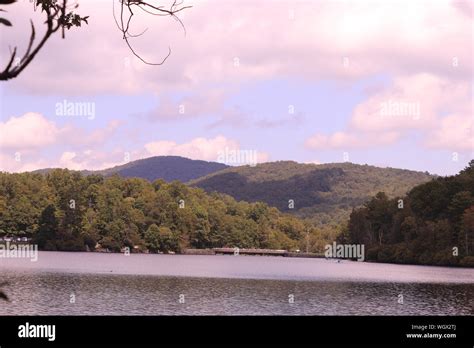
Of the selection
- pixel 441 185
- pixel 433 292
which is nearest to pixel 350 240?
pixel 441 185

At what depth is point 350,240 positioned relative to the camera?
19175 centimetres

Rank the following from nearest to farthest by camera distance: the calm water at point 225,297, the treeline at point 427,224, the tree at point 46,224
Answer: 1. the calm water at point 225,297
2. the treeline at point 427,224
3. the tree at point 46,224

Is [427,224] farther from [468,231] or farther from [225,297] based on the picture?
[225,297]

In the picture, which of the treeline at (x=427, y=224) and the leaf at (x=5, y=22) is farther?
the treeline at (x=427, y=224)

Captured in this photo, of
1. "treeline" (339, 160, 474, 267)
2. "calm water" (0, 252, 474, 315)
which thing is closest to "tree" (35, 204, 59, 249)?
"treeline" (339, 160, 474, 267)

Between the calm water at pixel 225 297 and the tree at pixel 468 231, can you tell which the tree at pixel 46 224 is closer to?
the tree at pixel 468 231

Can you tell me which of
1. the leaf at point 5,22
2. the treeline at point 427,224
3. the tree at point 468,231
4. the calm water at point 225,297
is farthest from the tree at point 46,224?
the leaf at point 5,22

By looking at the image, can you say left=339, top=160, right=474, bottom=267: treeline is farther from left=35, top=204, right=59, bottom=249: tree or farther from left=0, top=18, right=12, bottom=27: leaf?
left=0, top=18, right=12, bottom=27: leaf

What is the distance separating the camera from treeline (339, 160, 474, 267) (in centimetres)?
A: 14150

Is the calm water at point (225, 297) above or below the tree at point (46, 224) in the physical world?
below

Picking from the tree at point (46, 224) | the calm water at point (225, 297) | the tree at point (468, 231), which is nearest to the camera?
the calm water at point (225, 297)

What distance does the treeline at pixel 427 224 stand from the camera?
464 feet
